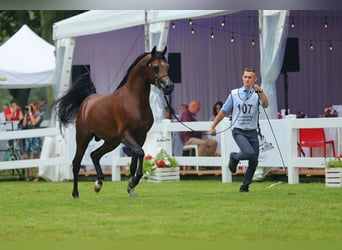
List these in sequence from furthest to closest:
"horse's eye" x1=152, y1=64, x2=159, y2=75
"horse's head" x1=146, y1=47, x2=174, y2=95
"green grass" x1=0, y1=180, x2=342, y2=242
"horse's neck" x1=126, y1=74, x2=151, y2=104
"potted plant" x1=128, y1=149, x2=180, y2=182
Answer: "potted plant" x1=128, y1=149, x2=180, y2=182 → "horse's neck" x1=126, y1=74, x2=151, y2=104 → "horse's eye" x1=152, y1=64, x2=159, y2=75 → "horse's head" x1=146, y1=47, x2=174, y2=95 → "green grass" x1=0, y1=180, x2=342, y2=242

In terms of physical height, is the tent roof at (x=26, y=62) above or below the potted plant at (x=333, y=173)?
above

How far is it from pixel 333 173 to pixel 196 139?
5207mm

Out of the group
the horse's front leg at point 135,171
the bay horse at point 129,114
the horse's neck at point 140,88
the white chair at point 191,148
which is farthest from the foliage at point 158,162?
the horse's neck at point 140,88

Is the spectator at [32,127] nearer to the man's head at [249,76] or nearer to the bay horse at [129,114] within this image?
the bay horse at [129,114]

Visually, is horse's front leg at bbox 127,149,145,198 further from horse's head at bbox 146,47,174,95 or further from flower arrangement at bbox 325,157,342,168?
flower arrangement at bbox 325,157,342,168

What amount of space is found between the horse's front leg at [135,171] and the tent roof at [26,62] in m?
10.4

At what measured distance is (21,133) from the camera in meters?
22.7

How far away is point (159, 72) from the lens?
15.1m

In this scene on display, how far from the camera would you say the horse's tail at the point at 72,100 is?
670 inches

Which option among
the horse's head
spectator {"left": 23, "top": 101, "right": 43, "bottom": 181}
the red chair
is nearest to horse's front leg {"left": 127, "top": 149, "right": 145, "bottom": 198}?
the horse's head

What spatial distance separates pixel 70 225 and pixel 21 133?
37.3 feet

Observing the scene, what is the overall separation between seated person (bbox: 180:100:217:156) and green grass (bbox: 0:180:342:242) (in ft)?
14.1

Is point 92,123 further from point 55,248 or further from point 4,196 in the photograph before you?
point 55,248

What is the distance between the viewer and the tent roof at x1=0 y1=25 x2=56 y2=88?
26.6 metres
